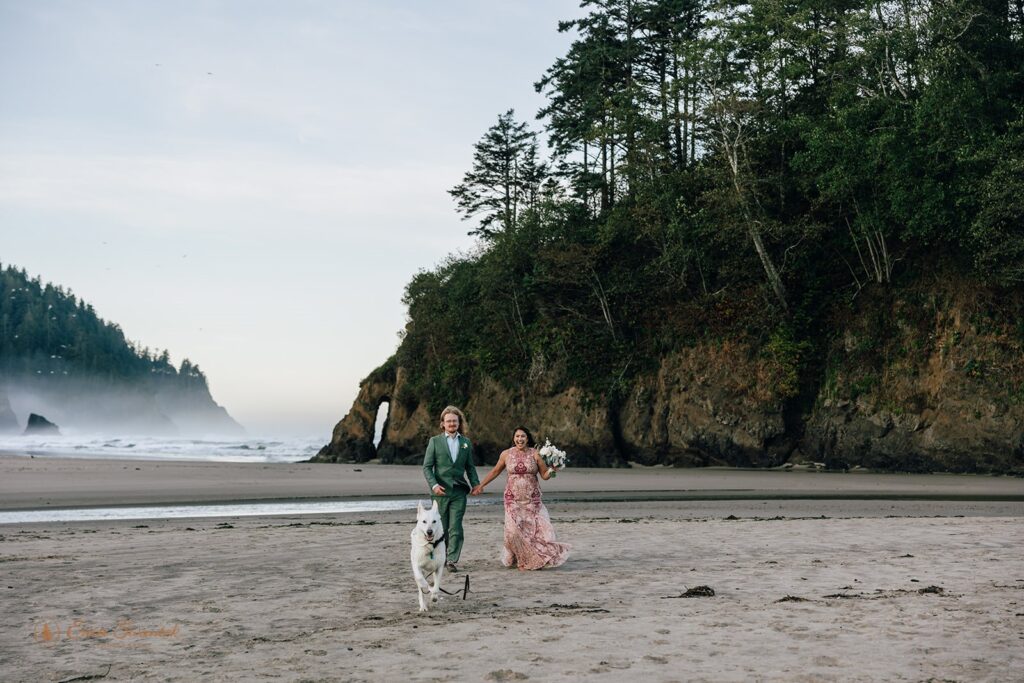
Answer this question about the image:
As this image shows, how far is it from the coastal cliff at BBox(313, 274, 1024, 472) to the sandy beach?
48.9 feet

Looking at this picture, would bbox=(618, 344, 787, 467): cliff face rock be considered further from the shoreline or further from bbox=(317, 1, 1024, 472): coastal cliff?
the shoreline

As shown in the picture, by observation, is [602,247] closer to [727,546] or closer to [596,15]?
[596,15]

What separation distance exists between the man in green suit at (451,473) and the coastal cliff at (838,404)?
82.3 feet

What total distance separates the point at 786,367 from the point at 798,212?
25.0 ft

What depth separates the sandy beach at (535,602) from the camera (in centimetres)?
594

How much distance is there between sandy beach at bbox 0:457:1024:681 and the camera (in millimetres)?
5941

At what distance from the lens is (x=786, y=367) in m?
35.5

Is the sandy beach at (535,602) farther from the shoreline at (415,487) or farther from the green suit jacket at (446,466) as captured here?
the shoreline at (415,487)

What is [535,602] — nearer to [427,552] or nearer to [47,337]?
[427,552]

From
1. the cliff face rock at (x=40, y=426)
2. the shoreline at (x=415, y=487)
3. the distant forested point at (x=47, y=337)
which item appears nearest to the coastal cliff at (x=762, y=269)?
the shoreline at (x=415, y=487)

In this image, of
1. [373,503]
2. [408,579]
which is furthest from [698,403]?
[408,579]

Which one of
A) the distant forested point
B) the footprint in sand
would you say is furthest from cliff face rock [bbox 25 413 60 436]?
the footprint in sand

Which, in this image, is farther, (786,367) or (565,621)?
(786,367)

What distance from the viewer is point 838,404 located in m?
34.0
